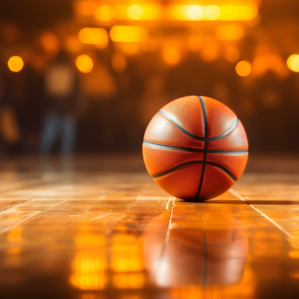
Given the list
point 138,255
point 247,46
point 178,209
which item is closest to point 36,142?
point 247,46

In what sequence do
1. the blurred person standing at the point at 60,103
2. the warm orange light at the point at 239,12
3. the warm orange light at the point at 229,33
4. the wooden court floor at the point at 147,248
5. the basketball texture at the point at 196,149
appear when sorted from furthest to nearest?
the blurred person standing at the point at 60,103
the warm orange light at the point at 229,33
the warm orange light at the point at 239,12
the basketball texture at the point at 196,149
the wooden court floor at the point at 147,248

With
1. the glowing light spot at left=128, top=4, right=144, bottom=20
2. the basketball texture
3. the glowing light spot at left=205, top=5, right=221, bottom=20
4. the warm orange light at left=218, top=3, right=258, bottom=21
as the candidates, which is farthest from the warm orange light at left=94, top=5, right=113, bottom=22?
the basketball texture

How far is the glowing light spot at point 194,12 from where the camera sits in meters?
10.8

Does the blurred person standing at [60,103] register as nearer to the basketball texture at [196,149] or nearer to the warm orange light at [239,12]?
the warm orange light at [239,12]

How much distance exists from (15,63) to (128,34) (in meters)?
3.41

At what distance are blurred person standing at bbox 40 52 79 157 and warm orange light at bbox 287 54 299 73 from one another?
6206mm

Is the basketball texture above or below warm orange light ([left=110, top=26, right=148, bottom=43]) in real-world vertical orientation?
below

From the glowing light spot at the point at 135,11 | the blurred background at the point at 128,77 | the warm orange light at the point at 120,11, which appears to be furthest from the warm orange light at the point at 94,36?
the glowing light spot at the point at 135,11

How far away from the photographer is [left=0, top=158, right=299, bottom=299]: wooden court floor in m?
1.29

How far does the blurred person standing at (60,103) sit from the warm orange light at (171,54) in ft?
8.83

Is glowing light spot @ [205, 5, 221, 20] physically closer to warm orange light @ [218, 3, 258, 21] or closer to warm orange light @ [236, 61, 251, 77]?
warm orange light @ [218, 3, 258, 21]

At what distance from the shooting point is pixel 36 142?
447 inches

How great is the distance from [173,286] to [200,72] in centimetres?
1055

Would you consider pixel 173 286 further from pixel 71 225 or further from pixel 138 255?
pixel 71 225
